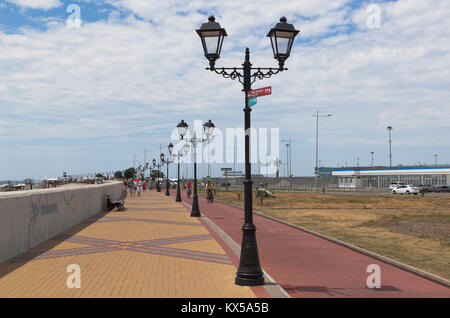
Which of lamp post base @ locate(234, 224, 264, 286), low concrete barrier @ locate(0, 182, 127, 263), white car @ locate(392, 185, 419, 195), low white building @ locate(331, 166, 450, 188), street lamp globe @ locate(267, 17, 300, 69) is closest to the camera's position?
lamp post base @ locate(234, 224, 264, 286)

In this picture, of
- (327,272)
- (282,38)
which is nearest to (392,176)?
(327,272)

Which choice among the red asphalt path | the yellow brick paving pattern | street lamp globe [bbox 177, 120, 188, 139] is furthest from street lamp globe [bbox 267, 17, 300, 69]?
street lamp globe [bbox 177, 120, 188, 139]

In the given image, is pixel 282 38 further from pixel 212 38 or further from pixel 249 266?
pixel 249 266

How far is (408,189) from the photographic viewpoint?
51906 mm

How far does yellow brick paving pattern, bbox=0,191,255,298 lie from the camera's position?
653 cm

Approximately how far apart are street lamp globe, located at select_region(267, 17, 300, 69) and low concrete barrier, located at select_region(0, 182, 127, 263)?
6.46 m

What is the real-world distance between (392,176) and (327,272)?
3050 inches

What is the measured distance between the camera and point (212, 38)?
737 cm

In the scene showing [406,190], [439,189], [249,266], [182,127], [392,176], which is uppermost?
[182,127]

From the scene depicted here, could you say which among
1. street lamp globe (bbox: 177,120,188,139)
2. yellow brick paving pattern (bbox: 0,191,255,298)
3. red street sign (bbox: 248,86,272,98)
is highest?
street lamp globe (bbox: 177,120,188,139)

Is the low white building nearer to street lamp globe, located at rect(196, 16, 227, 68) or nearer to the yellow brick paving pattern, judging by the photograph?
the yellow brick paving pattern
